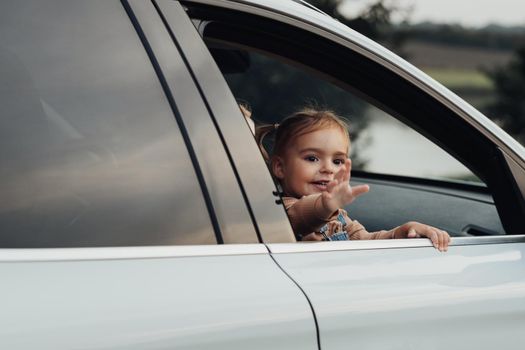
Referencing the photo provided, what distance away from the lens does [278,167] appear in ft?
9.54

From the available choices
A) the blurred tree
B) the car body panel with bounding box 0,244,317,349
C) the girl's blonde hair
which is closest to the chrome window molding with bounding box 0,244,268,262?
the car body panel with bounding box 0,244,317,349

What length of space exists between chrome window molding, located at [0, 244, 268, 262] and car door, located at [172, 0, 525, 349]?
0.10 meters

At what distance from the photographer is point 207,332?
6.28 feet

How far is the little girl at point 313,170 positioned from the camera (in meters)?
2.59

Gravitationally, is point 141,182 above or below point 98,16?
below

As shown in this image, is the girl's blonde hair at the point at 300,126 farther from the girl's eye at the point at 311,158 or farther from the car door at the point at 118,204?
the car door at the point at 118,204

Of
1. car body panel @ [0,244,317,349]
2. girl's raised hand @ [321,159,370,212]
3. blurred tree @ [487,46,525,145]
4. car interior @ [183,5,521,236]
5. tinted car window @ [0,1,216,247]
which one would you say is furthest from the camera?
blurred tree @ [487,46,525,145]

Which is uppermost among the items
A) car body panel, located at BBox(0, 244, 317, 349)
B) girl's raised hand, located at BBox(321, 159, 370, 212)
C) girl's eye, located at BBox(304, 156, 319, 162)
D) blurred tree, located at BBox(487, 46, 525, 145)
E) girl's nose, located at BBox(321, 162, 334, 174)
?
blurred tree, located at BBox(487, 46, 525, 145)

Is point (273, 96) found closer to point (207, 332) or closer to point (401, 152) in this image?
point (401, 152)

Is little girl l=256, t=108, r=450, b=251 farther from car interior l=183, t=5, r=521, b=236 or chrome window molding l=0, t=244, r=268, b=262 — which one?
chrome window molding l=0, t=244, r=268, b=262

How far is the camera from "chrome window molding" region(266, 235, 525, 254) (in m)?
2.20

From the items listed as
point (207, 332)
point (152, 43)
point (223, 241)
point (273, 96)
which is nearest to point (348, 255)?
point (223, 241)

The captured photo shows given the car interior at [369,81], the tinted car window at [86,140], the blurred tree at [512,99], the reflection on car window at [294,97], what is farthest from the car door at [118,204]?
the blurred tree at [512,99]

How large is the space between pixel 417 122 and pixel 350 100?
6.07 metres
